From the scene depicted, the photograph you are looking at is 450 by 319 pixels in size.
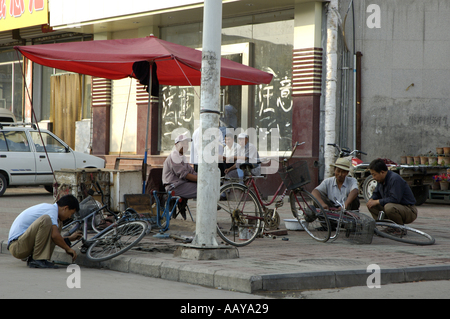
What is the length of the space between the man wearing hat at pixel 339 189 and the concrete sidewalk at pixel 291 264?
1.99ft

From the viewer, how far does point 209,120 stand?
21.2 feet

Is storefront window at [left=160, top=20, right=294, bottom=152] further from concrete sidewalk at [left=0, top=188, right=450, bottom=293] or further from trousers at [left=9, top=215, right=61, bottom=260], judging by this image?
trousers at [left=9, top=215, right=61, bottom=260]

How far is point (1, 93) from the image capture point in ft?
84.4

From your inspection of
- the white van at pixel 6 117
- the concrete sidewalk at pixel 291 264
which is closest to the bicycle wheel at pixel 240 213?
the concrete sidewalk at pixel 291 264

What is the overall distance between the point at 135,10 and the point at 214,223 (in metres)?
11.9

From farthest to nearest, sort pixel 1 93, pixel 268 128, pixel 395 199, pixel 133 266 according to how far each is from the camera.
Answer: pixel 1 93, pixel 268 128, pixel 395 199, pixel 133 266

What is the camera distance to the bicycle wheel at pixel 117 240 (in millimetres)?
6746

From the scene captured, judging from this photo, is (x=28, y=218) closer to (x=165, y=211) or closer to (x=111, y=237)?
(x=111, y=237)

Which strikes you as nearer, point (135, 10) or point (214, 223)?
point (214, 223)

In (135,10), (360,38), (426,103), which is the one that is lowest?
(426,103)

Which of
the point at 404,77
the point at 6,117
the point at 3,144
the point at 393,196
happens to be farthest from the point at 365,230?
the point at 6,117

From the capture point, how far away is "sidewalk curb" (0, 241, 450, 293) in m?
5.43
